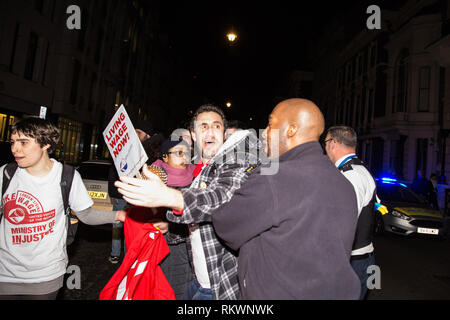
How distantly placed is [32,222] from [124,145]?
50.5 inches

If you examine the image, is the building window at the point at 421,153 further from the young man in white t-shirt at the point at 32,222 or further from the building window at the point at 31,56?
the building window at the point at 31,56

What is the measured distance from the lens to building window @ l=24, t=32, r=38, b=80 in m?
14.3

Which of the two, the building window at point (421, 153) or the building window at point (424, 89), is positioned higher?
the building window at point (424, 89)

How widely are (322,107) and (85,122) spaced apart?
27.6 metres

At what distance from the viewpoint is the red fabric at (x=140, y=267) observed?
7.02 feet

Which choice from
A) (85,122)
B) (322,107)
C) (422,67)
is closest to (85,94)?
(85,122)

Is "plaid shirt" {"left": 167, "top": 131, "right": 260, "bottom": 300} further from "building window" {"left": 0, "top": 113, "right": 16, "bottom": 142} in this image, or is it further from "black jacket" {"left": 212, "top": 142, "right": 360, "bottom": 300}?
"building window" {"left": 0, "top": 113, "right": 16, "bottom": 142}

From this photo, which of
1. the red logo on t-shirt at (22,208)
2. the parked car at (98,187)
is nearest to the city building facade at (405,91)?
the parked car at (98,187)

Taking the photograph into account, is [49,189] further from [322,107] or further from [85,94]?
[322,107]

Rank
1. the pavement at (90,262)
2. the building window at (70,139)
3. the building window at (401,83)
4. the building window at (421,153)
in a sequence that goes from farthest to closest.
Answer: the building window at (401,83) → the building window at (421,153) → the building window at (70,139) → the pavement at (90,262)

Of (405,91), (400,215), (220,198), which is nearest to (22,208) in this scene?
(220,198)

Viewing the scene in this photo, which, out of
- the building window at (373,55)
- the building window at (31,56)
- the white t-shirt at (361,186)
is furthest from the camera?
the building window at (373,55)

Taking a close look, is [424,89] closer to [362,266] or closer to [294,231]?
[362,266]

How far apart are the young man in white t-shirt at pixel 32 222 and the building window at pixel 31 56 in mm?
14983
